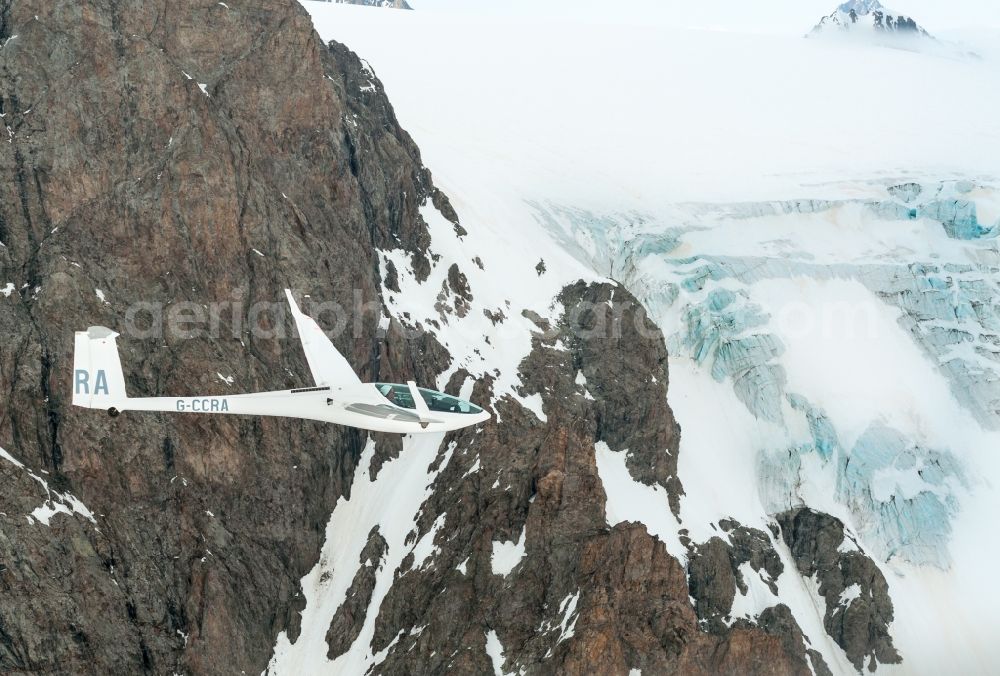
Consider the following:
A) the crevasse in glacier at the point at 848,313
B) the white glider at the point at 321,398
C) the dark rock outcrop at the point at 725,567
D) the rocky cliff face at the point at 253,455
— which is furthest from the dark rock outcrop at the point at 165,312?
the crevasse in glacier at the point at 848,313

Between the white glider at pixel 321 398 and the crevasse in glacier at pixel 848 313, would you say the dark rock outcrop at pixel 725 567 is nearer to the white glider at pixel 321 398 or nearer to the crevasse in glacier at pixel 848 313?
Result: the crevasse in glacier at pixel 848 313

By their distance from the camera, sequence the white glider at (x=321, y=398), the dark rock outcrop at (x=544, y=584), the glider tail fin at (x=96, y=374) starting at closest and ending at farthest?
the glider tail fin at (x=96, y=374) < the white glider at (x=321, y=398) < the dark rock outcrop at (x=544, y=584)

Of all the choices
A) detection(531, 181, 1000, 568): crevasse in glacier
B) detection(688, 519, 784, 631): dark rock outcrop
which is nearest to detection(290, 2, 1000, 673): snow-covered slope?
detection(531, 181, 1000, 568): crevasse in glacier

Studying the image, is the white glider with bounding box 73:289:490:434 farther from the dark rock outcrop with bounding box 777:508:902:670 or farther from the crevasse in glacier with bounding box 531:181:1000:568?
the crevasse in glacier with bounding box 531:181:1000:568

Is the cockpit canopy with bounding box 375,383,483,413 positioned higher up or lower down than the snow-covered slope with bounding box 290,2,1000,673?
lower down

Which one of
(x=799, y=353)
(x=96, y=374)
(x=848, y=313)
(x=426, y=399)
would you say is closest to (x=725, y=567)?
(x=799, y=353)
